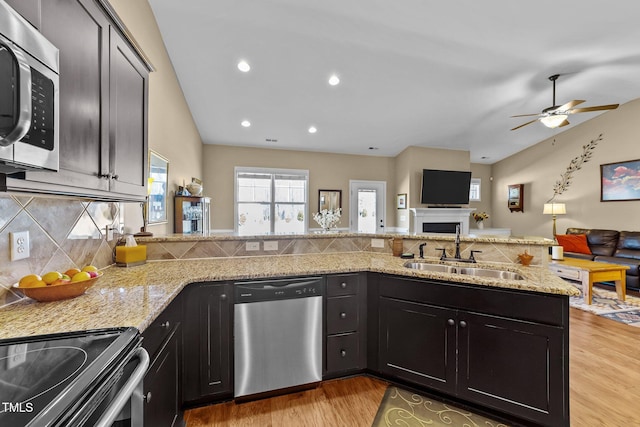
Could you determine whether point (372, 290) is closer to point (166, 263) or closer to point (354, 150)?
point (166, 263)

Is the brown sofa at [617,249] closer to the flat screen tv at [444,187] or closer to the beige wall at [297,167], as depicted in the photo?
the flat screen tv at [444,187]

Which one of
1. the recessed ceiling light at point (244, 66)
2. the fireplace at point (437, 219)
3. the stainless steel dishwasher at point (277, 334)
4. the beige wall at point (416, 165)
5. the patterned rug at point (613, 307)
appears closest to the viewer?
the stainless steel dishwasher at point (277, 334)

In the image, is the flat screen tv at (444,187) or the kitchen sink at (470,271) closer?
the kitchen sink at (470,271)

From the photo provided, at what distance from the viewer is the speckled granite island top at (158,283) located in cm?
103

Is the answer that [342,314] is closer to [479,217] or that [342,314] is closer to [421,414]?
[421,414]

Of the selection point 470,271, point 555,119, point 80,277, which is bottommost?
point 470,271

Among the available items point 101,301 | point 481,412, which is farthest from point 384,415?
point 101,301

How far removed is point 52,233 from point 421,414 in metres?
2.42

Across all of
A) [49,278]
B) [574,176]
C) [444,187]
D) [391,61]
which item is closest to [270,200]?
[391,61]

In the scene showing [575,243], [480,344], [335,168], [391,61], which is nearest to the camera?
[480,344]

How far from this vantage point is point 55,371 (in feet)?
2.33

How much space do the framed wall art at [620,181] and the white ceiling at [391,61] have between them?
116 centimetres

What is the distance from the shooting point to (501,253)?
7.46 ft

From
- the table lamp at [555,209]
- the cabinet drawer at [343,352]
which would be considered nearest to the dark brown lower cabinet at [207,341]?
the cabinet drawer at [343,352]
